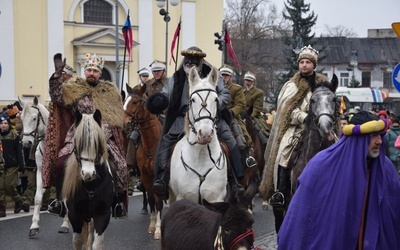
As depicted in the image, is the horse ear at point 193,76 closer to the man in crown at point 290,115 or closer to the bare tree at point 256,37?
the man in crown at point 290,115

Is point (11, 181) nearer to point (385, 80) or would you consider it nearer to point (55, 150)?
point (55, 150)

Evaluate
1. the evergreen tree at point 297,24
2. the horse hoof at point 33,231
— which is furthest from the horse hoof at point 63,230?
the evergreen tree at point 297,24

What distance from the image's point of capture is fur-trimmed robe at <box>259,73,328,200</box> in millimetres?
9102

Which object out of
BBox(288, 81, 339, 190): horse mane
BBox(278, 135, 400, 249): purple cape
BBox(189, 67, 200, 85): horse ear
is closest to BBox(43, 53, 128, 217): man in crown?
BBox(189, 67, 200, 85): horse ear

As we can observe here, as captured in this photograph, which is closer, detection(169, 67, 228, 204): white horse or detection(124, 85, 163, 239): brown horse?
detection(169, 67, 228, 204): white horse

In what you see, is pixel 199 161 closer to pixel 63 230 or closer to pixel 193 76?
pixel 193 76

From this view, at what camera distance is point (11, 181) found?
579 inches

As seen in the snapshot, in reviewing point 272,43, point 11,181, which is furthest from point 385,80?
point 11,181

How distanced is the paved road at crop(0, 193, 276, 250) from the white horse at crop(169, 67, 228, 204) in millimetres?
2339

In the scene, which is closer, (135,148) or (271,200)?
(271,200)

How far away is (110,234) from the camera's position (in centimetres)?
1222

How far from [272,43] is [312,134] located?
74184mm

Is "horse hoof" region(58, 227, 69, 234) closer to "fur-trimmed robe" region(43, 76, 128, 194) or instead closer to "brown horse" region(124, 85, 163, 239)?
"brown horse" region(124, 85, 163, 239)

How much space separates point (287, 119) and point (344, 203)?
4.27m
